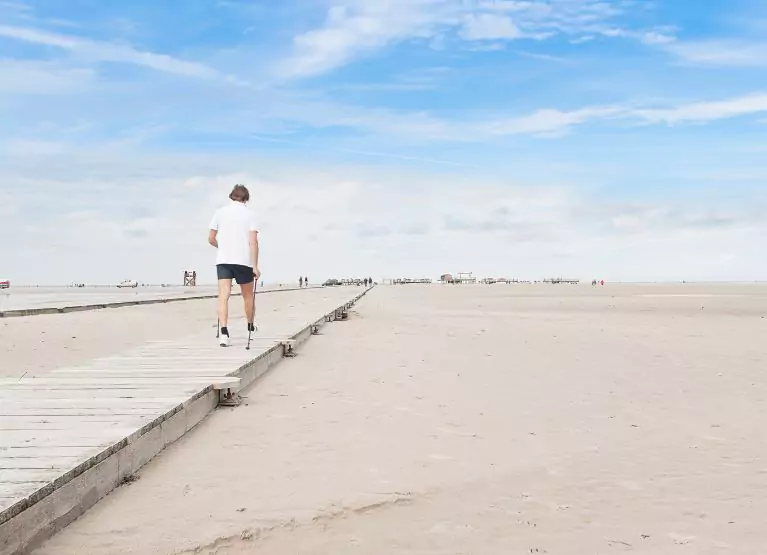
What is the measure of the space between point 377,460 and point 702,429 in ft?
10.6

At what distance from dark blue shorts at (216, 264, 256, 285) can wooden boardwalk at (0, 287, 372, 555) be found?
1.12 meters

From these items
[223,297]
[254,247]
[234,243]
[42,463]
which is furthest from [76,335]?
[42,463]

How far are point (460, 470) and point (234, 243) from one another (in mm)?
5945

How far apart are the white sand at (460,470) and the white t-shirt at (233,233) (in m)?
1.86

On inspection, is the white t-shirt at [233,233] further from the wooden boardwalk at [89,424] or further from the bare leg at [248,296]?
the wooden boardwalk at [89,424]

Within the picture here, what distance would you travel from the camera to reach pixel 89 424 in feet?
16.9

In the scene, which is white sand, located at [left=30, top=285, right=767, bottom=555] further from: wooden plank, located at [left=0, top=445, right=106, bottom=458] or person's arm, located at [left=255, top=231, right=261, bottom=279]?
person's arm, located at [left=255, top=231, right=261, bottom=279]

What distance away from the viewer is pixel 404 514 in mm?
4242

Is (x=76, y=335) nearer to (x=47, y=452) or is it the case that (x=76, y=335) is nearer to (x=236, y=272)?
(x=236, y=272)

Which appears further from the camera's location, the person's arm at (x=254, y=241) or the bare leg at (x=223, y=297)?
the person's arm at (x=254, y=241)

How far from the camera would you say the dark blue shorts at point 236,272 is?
10211 millimetres

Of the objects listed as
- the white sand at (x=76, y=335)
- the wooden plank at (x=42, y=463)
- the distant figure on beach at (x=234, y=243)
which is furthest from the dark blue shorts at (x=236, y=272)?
the wooden plank at (x=42, y=463)

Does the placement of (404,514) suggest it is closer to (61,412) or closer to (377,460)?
(377,460)

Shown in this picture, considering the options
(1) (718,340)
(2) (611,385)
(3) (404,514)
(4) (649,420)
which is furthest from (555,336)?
(3) (404,514)
